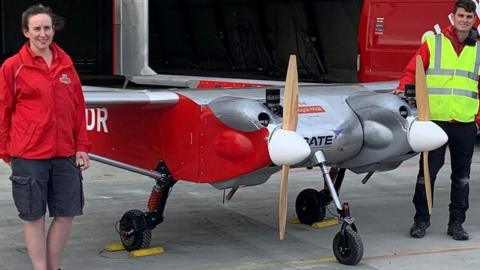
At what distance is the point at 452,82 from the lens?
19.2 feet

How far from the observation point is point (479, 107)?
20.1ft

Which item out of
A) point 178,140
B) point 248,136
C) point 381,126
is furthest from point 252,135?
point 381,126

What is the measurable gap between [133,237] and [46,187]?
1.32 meters

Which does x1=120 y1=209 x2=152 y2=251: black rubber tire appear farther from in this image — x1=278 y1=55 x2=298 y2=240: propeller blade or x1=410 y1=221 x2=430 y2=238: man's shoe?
x1=410 y1=221 x2=430 y2=238: man's shoe

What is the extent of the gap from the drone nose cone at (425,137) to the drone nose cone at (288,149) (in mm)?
941

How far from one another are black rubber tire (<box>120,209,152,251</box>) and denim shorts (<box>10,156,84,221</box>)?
1125 millimetres

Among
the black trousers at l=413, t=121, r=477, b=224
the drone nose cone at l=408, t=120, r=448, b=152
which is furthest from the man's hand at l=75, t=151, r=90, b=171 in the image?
the black trousers at l=413, t=121, r=477, b=224

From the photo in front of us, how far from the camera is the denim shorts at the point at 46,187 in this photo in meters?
4.30

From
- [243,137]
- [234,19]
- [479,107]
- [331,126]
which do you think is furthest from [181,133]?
[234,19]

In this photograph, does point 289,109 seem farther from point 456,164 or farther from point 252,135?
point 456,164

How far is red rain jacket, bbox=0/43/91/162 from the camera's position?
4262mm

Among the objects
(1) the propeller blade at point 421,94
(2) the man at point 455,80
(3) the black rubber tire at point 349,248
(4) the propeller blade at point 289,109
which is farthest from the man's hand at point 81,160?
(2) the man at point 455,80

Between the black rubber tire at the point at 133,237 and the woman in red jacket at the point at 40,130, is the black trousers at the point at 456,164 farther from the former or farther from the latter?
the woman in red jacket at the point at 40,130

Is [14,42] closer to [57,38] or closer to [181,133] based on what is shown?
[57,38]
